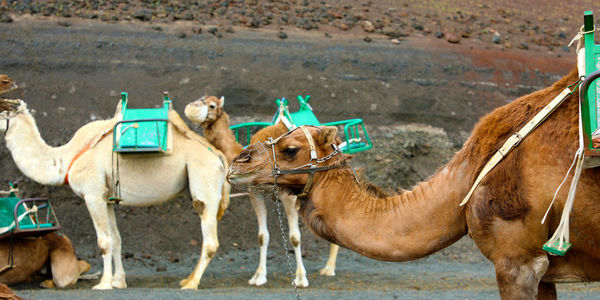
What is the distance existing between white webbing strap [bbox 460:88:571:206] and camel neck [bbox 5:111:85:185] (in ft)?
21.9

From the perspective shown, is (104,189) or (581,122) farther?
(104,189)

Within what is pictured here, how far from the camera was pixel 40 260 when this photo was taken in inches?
339

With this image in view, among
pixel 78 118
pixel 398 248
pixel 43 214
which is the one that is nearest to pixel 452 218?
pixel 398 248

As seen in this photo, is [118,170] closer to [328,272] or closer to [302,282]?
[302,282]

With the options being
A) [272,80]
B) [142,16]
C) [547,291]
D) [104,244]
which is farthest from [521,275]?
[142,16]

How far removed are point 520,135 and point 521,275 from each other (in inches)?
33.2

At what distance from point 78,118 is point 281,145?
9464mm

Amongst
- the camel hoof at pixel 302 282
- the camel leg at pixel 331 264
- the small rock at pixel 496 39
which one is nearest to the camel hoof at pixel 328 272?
the camel leg at pixel 331 264

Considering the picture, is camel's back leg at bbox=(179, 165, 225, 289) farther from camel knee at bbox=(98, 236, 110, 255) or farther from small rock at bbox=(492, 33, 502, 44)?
small rock at bbox=(492, 33, 502, 44)

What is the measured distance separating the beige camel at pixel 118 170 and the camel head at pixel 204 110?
0.92 ft

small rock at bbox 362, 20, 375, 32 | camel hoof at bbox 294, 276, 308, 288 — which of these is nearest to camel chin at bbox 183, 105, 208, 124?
camel hoof at bbox 294, 276, 308, 288

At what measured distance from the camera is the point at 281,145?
435cm

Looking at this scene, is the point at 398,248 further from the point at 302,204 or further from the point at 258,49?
the point at 258,49

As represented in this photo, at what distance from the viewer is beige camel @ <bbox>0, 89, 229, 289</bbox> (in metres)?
8.76
